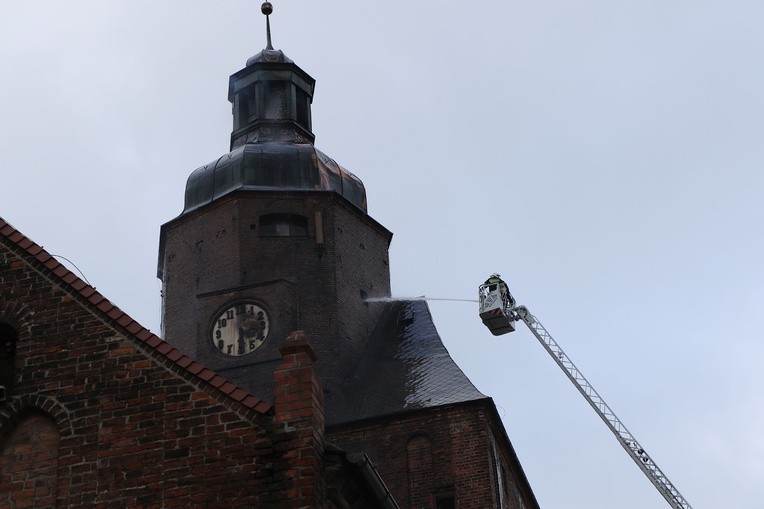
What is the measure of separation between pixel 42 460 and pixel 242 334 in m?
19.0

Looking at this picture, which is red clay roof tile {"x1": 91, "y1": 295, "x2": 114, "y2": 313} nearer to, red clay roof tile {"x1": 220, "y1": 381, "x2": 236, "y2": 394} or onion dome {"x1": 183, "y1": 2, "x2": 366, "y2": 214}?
red clay roof tile {"x1": 220, "y1": 381, "x2": 236, "y2": 394}

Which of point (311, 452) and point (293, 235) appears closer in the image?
point (311, 452)

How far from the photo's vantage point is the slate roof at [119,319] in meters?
14.6

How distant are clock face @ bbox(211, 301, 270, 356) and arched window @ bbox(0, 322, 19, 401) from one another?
58.4ft

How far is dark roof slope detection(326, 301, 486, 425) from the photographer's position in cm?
3116

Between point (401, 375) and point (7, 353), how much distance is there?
17.9 metres

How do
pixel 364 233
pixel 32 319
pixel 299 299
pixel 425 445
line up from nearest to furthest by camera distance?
pixel 32 319 < pixel 425 445 < pixel 299 299 < pixel 364 233

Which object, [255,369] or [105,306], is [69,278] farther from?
[255,369]

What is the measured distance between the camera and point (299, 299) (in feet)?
110

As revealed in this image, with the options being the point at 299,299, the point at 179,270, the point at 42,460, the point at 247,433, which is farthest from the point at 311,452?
the point at 179,270

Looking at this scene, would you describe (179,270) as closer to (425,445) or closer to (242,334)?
(242,334)

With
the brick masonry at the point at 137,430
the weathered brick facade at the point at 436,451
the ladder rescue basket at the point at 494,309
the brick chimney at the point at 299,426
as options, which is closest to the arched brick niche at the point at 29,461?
the brick masonry at the point at 137,430

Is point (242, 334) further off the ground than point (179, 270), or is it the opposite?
point (179, 270)

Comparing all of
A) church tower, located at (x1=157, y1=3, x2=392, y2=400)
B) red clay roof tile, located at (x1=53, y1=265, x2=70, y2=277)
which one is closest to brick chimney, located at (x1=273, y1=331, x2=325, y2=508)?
red clay roof tile, located at (x1=53, y1=265, x2=70, y2=277)
